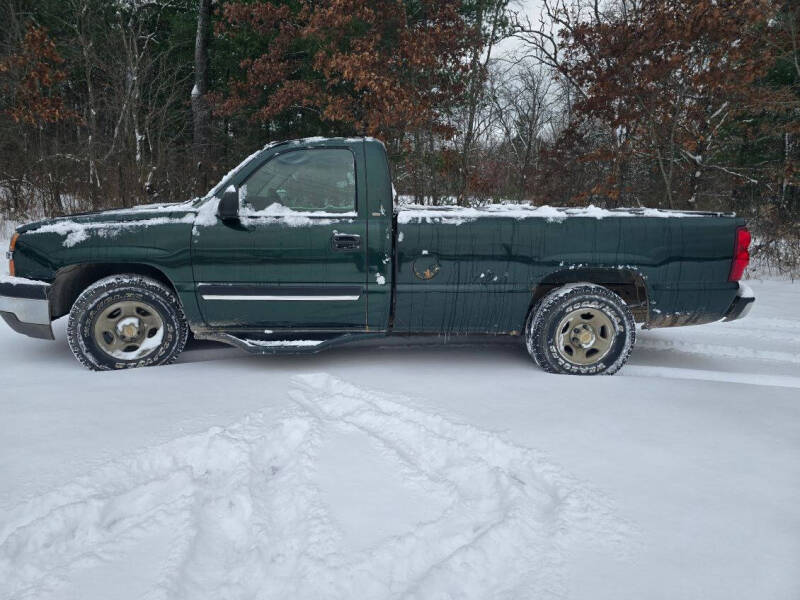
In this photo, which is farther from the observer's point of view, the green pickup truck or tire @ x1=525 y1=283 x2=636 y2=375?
tire @ x1=525 y1=283 x2=636 y2=375

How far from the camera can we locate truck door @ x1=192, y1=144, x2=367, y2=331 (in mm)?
3793

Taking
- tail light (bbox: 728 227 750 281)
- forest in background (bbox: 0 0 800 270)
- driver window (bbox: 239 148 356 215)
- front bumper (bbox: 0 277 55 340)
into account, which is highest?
forest in background (bbox: 0 0 800 270)

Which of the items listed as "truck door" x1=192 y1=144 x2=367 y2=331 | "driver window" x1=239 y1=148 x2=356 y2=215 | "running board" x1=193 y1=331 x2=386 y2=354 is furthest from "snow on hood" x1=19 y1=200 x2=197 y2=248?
"running board" x1=193 y1=331 x2=386 y2=354

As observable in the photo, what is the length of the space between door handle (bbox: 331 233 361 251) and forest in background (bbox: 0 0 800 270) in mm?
7139

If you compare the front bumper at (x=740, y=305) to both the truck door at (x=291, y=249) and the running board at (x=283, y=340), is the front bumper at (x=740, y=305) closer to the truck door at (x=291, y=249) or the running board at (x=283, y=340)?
the running board at (x=283, y=340)

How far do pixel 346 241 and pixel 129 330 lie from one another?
1.77m

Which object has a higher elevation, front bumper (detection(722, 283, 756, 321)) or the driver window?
the driver window

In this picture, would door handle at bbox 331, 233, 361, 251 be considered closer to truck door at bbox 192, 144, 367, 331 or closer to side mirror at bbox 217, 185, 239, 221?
truck door at bbox 192, 144, 367, 331

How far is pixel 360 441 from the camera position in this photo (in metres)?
2.75

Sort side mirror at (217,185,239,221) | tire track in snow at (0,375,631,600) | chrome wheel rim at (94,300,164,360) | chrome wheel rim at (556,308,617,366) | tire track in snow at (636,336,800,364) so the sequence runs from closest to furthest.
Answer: tire track in snow at (0,375,631,600)
side mirror at (217,185,239,221)
chrome wheel rim at (94,300,164,360)
chrome wheel rim at (556,308,617,366)
tire track in snow at (636,336,800,364)

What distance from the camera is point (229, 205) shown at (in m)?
3.72

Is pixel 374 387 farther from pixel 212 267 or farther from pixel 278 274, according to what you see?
pixel 212 267

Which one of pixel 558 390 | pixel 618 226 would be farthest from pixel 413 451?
pixel 618 226

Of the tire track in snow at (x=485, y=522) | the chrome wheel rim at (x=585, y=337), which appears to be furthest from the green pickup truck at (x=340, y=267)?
the tire track in snow at (x=485, y=522)
